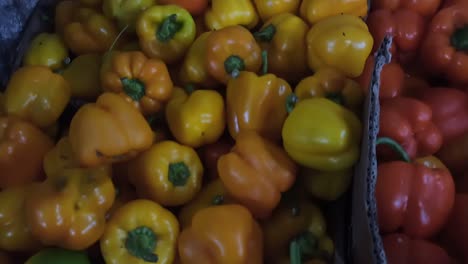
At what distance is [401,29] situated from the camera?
5.84ft

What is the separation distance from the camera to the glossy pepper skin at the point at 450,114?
155 centimetres

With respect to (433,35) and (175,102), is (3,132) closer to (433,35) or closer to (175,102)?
(175,102)

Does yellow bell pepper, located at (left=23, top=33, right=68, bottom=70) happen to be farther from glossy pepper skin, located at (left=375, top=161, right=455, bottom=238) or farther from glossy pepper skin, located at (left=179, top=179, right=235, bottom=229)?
glossy pepper skin, located at (left=375, top=161, right=455, bottom=238)

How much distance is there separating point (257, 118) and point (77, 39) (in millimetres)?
745

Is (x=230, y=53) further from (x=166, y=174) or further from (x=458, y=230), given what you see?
(x=458, y=230)

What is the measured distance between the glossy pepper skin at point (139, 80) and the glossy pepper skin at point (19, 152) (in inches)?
9.9

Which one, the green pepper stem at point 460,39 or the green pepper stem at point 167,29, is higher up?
the green pepper stem at point 167,29

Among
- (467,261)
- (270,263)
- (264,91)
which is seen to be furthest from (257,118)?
(467,261)

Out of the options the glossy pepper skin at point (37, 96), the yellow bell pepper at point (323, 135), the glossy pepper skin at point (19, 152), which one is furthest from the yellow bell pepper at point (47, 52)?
the yellow bell pepper at point (323, 135)

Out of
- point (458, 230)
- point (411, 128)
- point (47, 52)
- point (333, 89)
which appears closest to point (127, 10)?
point (47, 52)

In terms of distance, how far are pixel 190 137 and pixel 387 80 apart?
0.59 meters

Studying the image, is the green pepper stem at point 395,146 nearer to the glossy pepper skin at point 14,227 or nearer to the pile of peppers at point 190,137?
the pile of peppers at point 190,137

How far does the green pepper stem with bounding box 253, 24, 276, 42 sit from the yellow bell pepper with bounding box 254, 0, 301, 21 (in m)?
0.09

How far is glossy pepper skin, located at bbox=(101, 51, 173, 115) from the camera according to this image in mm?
1597
